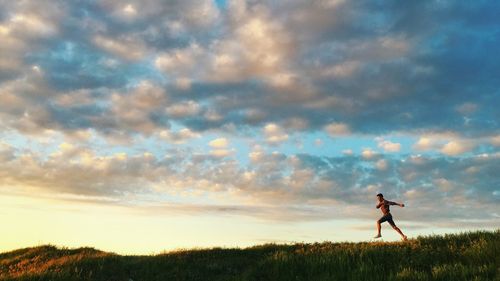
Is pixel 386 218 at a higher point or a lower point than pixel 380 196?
lower

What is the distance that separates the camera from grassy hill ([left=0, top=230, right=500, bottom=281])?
14.3 metres

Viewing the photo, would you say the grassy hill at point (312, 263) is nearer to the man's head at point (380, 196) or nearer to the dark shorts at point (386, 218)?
the dark shorts at point (386, 218)

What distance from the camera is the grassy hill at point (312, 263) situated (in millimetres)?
14289

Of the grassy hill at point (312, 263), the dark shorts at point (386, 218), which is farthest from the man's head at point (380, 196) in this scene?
the grassy hill at point (312, 263)

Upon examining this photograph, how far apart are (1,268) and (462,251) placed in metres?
21.4

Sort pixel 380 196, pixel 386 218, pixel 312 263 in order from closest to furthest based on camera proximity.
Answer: pixel 312 263 → pixel 386 218 → pixel 380 196

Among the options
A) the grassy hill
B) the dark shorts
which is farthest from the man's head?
the grassy hill

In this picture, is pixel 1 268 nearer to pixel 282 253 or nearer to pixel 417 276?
pixel 282 253

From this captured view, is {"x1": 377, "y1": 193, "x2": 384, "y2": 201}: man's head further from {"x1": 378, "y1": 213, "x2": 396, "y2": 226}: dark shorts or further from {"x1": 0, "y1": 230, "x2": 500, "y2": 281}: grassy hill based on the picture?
{"x1": 0, "y1": 230, "x2": 500, "y2": 281}: grassy hill

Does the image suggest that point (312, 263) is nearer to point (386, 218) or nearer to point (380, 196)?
point (386, 218)

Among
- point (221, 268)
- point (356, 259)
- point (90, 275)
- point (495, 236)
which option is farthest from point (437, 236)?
point (90, 275)

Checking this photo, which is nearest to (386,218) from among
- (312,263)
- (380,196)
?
(380,196)

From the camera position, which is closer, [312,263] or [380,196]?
[312,263]

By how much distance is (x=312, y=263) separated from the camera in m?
16.4
